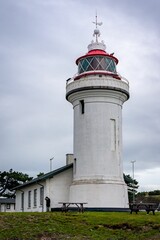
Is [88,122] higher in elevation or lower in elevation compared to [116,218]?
higher

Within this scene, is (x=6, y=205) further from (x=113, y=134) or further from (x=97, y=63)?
(x=97, y=63)

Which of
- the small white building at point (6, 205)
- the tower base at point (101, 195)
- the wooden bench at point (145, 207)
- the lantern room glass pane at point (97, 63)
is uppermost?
the lantern room glass pane at point (97, 63)

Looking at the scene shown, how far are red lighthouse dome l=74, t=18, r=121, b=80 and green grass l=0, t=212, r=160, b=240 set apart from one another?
12.9 meters

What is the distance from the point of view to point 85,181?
3102 cm

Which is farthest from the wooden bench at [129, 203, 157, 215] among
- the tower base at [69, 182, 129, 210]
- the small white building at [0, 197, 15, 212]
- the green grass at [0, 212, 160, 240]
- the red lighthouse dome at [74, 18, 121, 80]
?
the small white building at [0, 197, 15, 212]

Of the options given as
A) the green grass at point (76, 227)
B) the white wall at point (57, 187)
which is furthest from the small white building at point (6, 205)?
the green grass at point (76, 227)

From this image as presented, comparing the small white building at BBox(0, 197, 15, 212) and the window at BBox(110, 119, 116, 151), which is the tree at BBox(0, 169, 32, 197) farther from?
the window at BBox(110, 119, 116, 151)

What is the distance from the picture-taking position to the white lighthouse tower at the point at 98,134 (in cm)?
3081

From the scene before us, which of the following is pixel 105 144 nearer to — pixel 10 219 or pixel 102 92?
pixel 102 92

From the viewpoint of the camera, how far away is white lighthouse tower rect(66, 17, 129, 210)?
101 feet

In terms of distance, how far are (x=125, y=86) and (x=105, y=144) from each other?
14.5 ft

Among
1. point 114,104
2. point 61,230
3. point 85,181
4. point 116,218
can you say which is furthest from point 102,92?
point 61,230

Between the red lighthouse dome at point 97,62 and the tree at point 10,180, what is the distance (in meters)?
40.0

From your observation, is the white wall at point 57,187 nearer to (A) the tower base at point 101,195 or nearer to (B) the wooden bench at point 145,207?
(A) the tower base at point 101,195
